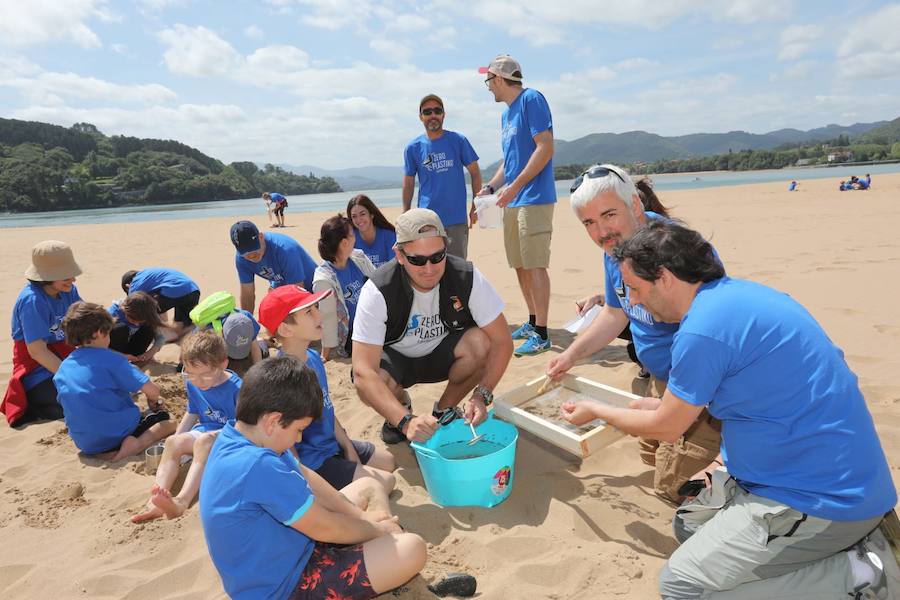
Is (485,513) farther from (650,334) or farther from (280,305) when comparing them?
(280,305)

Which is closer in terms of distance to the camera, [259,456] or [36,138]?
[259,456]

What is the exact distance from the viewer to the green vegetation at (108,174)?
53.4 meters

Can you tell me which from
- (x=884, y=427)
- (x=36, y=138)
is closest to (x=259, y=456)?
(x=884, y=427)

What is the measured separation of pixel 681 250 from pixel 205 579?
231 centimetres

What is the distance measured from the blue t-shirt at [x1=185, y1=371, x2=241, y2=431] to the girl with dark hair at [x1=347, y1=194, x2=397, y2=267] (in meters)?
2.50

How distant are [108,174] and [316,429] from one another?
7982 cm

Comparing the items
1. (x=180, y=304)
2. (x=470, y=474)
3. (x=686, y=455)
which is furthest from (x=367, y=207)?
(x=686, y=455)

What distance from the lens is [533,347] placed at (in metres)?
4.63

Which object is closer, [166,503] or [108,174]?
[166,503]

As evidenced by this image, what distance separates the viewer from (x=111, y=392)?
3410mm

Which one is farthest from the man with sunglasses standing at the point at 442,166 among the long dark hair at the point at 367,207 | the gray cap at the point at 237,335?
the gray cap at the point at 237,335

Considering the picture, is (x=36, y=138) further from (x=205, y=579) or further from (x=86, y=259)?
(x=205, y=579)

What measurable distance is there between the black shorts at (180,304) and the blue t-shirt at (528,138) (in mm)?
3467

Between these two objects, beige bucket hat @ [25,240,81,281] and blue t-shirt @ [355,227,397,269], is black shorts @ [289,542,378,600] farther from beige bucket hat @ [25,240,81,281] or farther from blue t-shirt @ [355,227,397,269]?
blue t-shirt @ [355,227,397,269]
